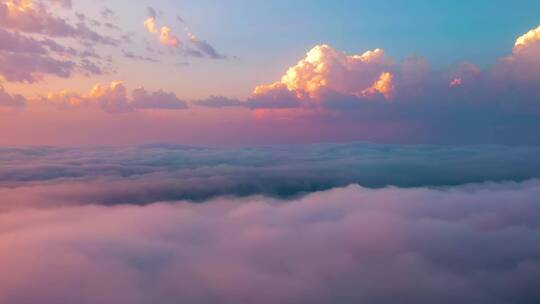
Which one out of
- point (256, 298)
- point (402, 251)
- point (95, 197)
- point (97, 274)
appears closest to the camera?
point (256, 298)

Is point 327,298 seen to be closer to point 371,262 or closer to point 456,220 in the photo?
point 371,262

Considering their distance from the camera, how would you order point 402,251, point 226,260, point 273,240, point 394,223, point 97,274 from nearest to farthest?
point 97,274, point 226,260, point 402,251, point 273,240, point 394,223

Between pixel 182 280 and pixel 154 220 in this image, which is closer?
pixel 182 280

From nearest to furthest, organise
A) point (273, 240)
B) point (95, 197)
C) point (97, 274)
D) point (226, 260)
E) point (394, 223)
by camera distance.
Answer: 1. point (97, 274)
2. point (226, 260)
3. point (273, 240)
4. point (394, 223)
5. point (95, 197)

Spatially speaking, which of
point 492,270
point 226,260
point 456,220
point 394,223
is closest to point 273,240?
point 226,260

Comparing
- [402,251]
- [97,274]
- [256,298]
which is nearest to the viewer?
[256,298]

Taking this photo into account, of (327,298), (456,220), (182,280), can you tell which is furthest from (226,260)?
(456,220)

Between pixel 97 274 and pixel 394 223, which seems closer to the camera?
pixel 97 274

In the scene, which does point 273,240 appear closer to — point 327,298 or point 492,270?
point 327,298

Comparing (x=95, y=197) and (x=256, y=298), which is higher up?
(x=95, y=197)
